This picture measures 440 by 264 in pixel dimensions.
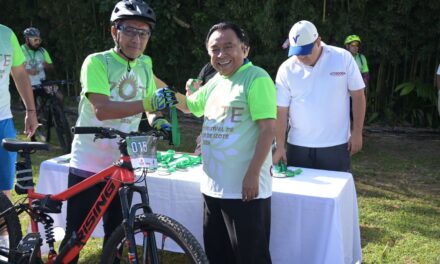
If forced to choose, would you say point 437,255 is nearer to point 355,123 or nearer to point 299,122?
point 355,123

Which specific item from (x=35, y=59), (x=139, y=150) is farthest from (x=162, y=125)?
(x=35, y=59)

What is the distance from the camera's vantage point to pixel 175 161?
3549 millimetres

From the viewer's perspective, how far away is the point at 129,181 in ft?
7.77

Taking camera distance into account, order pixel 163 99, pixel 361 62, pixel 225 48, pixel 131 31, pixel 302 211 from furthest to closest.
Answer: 1. pixel 361 62
2. pixel 302 211
3. pixel 131 31
4. pixel 225 48
5. pixel 163 99

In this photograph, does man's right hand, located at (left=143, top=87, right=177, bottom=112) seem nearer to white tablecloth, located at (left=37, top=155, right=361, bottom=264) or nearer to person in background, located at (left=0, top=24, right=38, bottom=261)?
white tablecloth, located at (left=37, top=155, right=361, bottom=264)

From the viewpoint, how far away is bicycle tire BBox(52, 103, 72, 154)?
22.9 feet

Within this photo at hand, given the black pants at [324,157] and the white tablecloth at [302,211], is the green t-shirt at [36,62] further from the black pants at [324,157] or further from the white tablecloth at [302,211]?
the black pants at [324,157]

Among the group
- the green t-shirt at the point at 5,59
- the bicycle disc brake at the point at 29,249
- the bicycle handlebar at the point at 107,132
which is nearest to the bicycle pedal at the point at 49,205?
the bicycle disc brake at the point at 29,249

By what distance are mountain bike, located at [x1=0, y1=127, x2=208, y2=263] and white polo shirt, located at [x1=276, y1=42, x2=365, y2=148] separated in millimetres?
1368

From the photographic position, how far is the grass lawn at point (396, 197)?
388 cm

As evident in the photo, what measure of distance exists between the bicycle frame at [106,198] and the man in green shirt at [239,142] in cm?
39

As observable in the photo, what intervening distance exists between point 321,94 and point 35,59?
5.39 m

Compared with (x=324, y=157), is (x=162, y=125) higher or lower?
higher

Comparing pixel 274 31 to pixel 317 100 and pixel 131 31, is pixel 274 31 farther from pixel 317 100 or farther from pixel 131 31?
pixel 131 31
